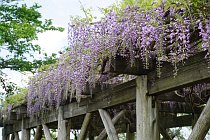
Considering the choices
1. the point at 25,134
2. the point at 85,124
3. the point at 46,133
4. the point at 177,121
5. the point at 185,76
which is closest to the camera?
the point at 185,76

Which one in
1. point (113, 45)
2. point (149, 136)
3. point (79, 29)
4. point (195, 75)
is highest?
point (79, 29)

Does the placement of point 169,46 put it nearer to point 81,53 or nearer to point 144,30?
point 144,30

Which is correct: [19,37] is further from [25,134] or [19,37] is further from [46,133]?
[46,133]

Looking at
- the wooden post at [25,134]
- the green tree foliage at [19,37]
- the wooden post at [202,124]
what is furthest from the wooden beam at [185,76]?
the green tree foliage at [19,37]

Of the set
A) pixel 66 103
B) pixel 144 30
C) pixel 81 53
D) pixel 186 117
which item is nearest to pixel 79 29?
pixel 81 53

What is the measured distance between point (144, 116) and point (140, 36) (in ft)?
3.37

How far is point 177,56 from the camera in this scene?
10.5 ft

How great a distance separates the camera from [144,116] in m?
3.85

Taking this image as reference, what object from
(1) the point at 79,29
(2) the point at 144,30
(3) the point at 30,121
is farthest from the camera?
(3) the point at 30,121

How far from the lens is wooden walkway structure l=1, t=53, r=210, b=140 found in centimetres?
325

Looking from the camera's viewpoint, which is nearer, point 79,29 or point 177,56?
point 177,56

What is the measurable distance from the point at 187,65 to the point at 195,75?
0.14m

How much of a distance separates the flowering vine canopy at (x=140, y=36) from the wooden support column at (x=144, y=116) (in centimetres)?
43

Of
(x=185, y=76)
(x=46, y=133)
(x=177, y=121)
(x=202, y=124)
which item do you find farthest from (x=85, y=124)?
(x=202, y=124)
